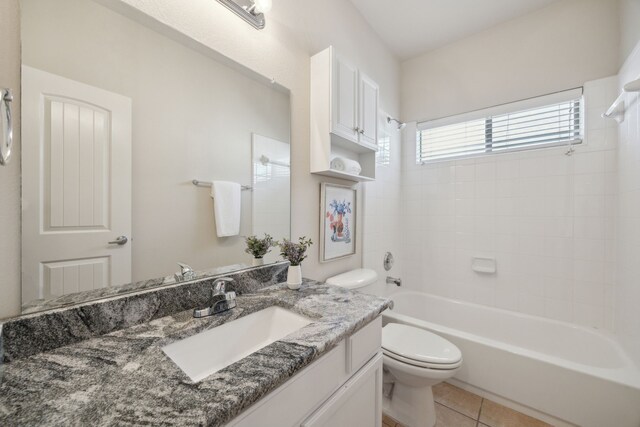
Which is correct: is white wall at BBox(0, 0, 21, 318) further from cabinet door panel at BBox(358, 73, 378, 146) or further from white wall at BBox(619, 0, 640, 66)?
white wall at BBox(619, 0, 640, 66)

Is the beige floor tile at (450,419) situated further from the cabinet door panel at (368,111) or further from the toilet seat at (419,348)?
the cabinet door panel at (368,111)

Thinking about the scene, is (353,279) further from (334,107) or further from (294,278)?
(334,107)

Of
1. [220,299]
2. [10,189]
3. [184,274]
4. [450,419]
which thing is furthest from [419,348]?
[10,189]

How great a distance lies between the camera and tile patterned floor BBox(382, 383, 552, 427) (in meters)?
1.47

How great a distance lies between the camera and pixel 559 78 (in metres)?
1.90

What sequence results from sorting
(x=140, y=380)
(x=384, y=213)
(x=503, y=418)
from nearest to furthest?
(x=140, y=380)
(x=503, y=418)
(x=384, y=213)

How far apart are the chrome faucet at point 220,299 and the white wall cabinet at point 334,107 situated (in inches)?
32.9

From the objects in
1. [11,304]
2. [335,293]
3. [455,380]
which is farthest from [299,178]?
[455,380]

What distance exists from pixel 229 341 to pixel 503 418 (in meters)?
1.74

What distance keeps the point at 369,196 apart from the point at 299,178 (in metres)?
0.87

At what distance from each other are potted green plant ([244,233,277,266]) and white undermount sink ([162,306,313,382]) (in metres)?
0.28

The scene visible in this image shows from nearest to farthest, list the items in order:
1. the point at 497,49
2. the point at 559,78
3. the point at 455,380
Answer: the point at 455,380 < the point at 559,78 < the point at 497,49

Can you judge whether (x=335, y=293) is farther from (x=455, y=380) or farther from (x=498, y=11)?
(x=498, y=11)

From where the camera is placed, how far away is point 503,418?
1.50m
